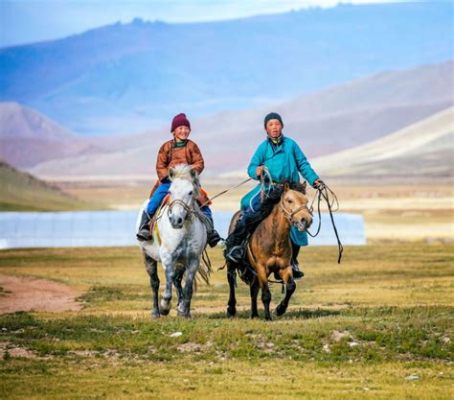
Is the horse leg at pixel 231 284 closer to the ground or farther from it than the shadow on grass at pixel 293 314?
farther from it

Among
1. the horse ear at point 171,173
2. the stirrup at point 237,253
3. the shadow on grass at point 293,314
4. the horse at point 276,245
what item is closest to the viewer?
the horse at point 276,245

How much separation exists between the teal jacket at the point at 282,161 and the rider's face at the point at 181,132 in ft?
3.53

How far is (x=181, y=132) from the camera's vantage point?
63.3ft

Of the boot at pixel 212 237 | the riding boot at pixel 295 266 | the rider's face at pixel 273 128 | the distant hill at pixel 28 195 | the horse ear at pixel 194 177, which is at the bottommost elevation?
the riding boot at pixel 295 266

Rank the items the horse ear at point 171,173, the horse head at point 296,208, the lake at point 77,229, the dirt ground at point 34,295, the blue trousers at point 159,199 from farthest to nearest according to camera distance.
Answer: the lake at point 77,229
the dirt ground at point 34,295
the blue trousers at point 159,199
the horse ear at point 171,173
the horse head at point 296,208

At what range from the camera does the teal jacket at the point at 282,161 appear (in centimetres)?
1888

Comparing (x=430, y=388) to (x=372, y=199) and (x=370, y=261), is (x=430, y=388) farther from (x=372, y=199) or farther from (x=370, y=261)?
(x=372, y=199)

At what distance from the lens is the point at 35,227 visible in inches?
2063

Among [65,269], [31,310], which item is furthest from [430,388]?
[65,269]

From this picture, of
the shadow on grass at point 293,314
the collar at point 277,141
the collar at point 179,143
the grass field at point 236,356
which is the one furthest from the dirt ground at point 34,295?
the collar at point 277,141

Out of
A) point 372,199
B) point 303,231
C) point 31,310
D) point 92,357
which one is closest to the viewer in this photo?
point 92,357

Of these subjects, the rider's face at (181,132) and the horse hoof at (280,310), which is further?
the rider's face at (181,132)

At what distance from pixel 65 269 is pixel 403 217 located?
40732 mm

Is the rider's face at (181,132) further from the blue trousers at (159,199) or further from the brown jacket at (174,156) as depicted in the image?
the blue trousers at (159,199)
